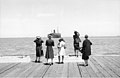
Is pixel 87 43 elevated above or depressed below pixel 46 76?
above

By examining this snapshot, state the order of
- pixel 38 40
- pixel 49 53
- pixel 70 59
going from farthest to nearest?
pixel 70 59, pixel 38 40, pixel 49 53

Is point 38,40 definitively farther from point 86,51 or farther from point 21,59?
point 86,51

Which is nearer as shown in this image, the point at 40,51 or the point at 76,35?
the point at 40,51

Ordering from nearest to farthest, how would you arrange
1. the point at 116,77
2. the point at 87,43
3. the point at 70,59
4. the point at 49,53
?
the point at 116,77 → the point at 87,43 → the point at 49,53 → the point at 70,59

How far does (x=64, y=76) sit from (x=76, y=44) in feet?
20.1

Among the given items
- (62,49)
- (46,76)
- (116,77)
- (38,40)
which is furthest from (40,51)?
(116,77)

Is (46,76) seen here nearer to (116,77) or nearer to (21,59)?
(116,77)

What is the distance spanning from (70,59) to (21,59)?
10.7 ft

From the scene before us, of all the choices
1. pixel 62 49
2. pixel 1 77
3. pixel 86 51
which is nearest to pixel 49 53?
pixel 62 49

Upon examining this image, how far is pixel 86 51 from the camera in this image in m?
10.7

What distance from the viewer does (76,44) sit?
45.7 feet

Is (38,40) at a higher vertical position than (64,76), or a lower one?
higher

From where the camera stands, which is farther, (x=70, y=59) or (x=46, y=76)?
(x=70, y=59)

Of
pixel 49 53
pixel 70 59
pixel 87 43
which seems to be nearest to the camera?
pixel 87 43
